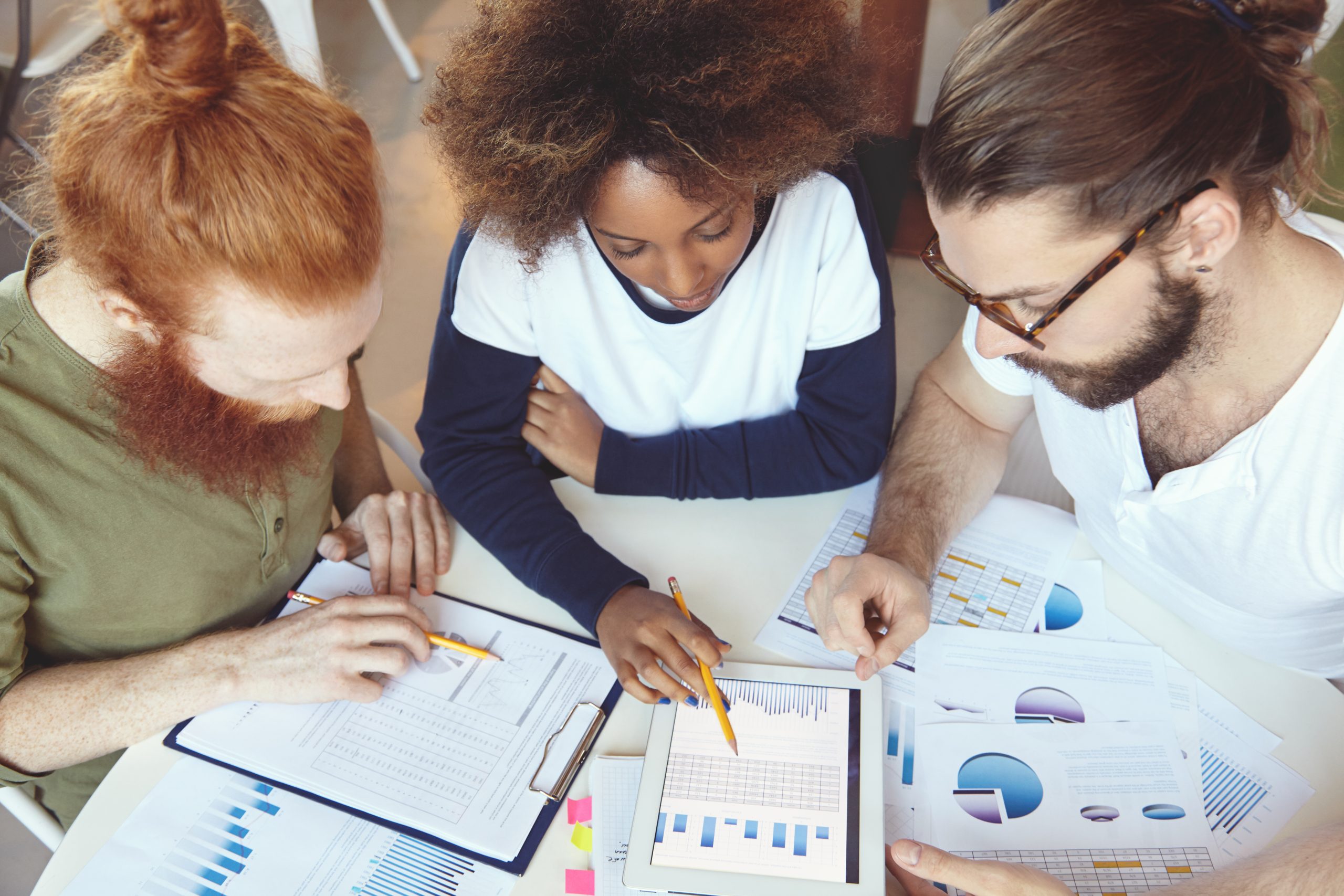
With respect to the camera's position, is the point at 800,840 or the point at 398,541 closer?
the point at 800,840

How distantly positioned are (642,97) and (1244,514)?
0.91 meters

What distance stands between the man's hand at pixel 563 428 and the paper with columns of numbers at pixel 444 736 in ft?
1.05

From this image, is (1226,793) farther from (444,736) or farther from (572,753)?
(444,736)

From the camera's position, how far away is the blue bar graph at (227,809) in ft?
3.64

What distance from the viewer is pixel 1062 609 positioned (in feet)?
4.31

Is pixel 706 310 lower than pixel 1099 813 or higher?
higher

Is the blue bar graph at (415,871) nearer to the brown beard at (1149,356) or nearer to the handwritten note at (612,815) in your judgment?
Result: the handwritten note at (612,815)

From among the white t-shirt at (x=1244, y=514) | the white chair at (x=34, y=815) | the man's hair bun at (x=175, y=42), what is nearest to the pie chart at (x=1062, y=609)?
the white t-shirt at (x=1244, y=514)

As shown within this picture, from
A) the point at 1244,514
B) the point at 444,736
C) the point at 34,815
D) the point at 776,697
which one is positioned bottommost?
the point at 34,815

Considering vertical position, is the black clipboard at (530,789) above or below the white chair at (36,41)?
below

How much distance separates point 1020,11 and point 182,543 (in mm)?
1210

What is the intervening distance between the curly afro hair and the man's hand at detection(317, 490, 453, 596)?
48 cm

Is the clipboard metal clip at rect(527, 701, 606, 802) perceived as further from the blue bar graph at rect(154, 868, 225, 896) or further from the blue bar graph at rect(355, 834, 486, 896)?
the blue bar graph at rect(154, 868, 225, 896)

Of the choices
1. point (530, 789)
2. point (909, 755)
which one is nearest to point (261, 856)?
point (530, 789)
